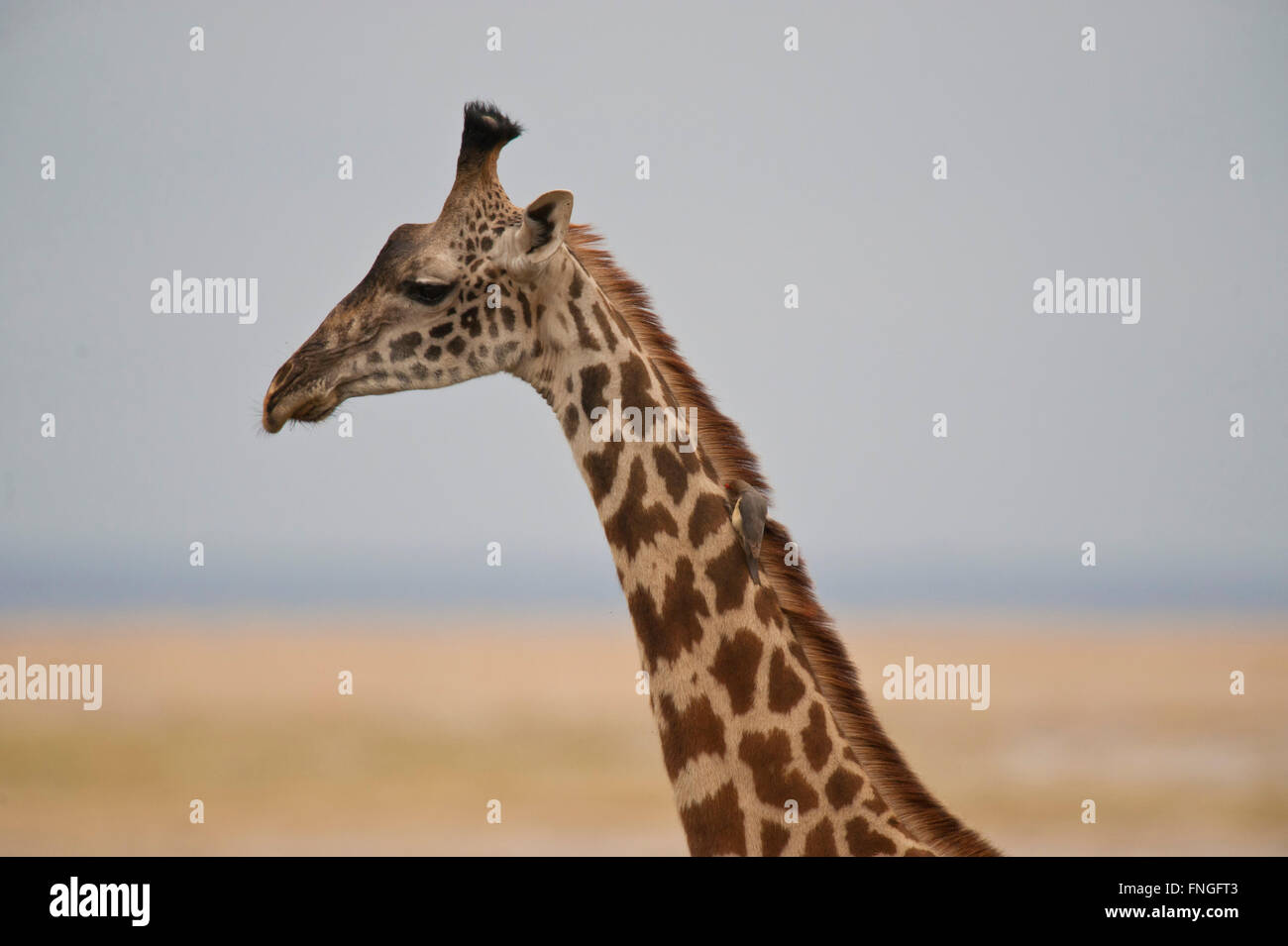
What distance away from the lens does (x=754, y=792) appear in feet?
21.6

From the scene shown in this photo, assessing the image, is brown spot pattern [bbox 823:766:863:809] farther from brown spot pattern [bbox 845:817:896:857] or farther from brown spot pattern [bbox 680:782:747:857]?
brown spot pattern [bbox 680:782:747:857]

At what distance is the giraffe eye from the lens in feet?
23.4

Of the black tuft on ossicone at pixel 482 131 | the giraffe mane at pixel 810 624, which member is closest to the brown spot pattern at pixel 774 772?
the giraffe mane at pixel 810 624

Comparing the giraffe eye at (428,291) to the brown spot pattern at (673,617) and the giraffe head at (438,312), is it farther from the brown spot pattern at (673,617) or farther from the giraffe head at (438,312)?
the brown spot pattern at (673,617)

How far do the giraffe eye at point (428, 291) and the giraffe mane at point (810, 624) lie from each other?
846 millimetres

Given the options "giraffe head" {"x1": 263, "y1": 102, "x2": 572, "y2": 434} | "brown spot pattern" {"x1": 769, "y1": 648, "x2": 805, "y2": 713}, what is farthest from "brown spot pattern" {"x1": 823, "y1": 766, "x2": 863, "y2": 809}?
"giraffe head" {"x1": 263, "y1": 102, "x2": 572, "y2": 434}

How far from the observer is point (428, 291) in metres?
7.16

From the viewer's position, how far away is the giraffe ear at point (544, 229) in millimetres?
6996

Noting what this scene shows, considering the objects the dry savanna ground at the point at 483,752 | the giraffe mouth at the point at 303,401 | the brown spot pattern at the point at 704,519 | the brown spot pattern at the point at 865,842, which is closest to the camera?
the brown spot pattern at the point at 865,842

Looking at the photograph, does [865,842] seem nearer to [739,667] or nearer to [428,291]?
[739,667]

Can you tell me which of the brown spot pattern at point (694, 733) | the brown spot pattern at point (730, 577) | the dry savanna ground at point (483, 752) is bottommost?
the dry savanna ground at point (483, 752)

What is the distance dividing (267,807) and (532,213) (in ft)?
76.7

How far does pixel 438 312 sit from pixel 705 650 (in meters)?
2.24
